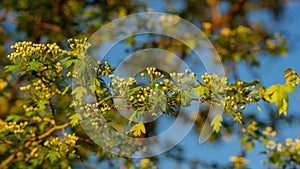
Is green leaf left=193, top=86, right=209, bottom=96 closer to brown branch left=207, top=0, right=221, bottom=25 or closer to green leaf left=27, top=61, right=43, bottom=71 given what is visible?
green leaf left=27, top=61, right=43, bottom=71

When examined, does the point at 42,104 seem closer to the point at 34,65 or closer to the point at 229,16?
the point at 34,65

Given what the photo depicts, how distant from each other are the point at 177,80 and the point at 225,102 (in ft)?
1.04

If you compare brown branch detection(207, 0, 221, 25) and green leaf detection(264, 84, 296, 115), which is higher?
brown branch detection(207, 0, 221, 25)

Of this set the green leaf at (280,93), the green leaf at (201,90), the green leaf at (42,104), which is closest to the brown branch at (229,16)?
the green leaf at (42,104)

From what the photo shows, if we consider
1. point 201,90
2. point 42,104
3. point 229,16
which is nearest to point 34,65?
point 42,104

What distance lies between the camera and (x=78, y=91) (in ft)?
8.29

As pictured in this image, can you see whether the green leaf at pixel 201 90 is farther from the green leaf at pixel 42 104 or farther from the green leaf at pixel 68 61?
the green leaf at pixel 42 104

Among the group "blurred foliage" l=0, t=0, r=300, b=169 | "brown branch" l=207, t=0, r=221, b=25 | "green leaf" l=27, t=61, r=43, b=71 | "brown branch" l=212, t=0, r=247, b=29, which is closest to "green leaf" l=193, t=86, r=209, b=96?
"blurred foliage" l=0, t=0, r=300, b=169

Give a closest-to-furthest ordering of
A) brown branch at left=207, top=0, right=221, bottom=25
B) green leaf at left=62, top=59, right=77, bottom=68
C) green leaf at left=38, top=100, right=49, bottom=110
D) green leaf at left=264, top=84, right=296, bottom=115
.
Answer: green leaf at left=62, top=59, right=77, bottom=68 → green leaf at left=264, top=84, right=296, bottom=115 → green leaf at left=38, top=100, right=49, bottom=110 → brown branch at left=207, top=0, right=221, bottom=25

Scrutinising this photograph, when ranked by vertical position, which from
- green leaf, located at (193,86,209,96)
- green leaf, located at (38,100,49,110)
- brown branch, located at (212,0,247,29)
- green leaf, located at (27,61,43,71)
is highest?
brown branch, located at (212,0,247,29)

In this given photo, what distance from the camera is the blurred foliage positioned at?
2.56 metres

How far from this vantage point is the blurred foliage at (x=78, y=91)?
2561mm

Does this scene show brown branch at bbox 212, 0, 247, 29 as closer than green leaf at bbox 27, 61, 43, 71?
No

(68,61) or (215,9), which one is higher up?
(215,9)
